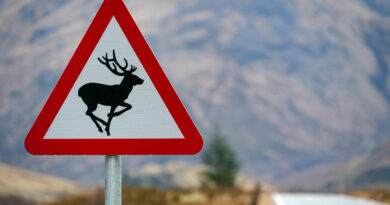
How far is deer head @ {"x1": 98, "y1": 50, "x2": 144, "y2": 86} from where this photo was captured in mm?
3779

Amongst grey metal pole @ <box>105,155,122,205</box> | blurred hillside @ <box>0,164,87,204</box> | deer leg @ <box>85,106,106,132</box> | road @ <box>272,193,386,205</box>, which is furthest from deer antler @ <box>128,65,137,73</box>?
blurred hillside @ <box>0,164,87,204</box>

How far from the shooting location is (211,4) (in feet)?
486

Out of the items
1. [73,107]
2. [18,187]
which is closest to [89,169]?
[18,187]

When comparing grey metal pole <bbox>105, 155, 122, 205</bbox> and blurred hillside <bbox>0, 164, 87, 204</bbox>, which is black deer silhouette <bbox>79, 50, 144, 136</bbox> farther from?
blurred hillside <bbox>0, 164, 87, 204</bbox>

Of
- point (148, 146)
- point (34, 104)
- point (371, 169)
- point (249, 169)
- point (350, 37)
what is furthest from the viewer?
point (350, 37)

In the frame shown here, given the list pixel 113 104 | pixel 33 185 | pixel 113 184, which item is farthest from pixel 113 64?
pixel 33 185

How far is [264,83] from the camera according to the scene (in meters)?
124

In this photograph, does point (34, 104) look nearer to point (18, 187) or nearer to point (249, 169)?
point (249, 169)

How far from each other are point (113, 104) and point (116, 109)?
0.12 ft

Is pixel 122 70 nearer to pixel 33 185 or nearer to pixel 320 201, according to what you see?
pixel 320 201

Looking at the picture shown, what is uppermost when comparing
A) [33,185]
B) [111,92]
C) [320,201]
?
[33,185]

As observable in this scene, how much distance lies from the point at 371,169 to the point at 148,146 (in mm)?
85635

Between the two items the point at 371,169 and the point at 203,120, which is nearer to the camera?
the point at 371,169

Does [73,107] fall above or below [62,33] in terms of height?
below
